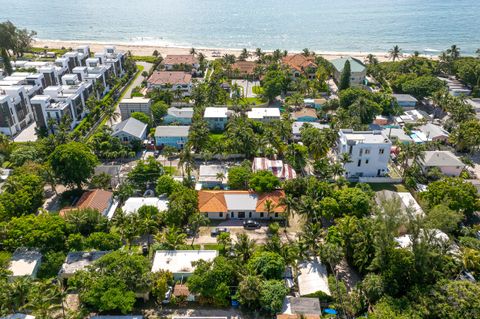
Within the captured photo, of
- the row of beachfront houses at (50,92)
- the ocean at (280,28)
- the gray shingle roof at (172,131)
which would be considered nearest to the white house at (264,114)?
the gray shingle roof at (172,131)

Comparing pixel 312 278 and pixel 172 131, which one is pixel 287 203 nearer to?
pixel 312 278

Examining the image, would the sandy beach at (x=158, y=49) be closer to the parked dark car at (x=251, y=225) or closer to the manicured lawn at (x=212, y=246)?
the parked dark car at (x=251, y=225)

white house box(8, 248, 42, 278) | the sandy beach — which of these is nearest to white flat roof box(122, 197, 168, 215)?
white house box(8, 248, 42, 278)

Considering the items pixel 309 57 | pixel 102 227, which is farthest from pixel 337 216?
pixel 309 57

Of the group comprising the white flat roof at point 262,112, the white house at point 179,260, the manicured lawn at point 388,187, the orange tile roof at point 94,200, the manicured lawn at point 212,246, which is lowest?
the manicured lawn at point 212,246

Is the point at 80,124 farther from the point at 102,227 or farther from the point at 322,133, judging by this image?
the point at 322,133

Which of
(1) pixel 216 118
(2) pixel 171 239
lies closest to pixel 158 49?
(1) pixel 216 118

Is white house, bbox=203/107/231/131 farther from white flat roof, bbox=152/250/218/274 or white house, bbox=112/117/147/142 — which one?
white flat roof, bbox=152/250/218/274
